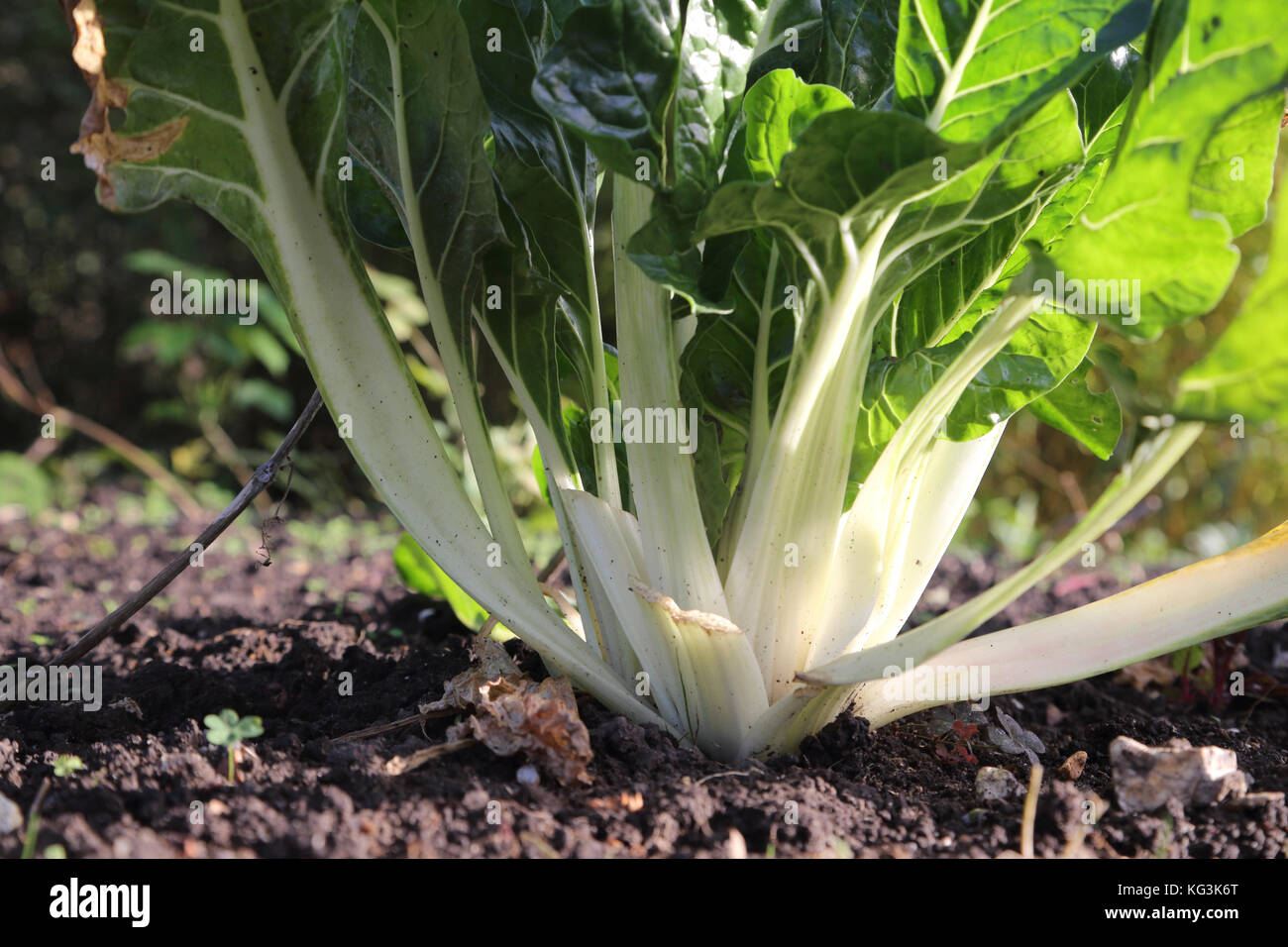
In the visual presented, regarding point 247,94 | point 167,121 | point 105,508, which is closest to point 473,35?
point 247,94

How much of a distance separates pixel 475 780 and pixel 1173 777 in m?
0.84

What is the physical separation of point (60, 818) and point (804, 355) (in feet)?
3.26

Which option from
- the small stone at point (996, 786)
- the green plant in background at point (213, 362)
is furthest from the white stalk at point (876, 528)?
the green plant in background at point (213, 362)

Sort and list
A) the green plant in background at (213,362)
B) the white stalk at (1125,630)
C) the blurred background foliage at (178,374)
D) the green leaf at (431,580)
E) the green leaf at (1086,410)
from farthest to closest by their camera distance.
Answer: the blurred background foliage at (178,374), the green plant in background at (213,362), the green leaf at (431,580), the green leaf at (1086,410), the white stalk at (1125,630)

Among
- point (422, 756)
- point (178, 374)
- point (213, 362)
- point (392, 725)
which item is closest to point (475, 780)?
point (422, 756)

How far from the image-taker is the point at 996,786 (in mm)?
1244

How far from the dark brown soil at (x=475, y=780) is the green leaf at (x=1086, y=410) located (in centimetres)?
45

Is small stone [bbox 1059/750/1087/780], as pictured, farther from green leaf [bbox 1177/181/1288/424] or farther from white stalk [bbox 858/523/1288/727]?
green leaf [bbox 1177/181/1288/424]

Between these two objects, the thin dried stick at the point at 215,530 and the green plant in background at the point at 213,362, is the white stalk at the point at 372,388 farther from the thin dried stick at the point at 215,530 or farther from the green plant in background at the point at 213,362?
the green plant in background at the point at 213,362

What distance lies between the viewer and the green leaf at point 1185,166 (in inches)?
40.2

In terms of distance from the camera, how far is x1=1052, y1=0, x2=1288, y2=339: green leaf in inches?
40.2

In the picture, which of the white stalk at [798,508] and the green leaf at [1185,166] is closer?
the green leaf at [1185,166]

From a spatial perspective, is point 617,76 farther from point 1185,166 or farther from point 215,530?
point 215,530
